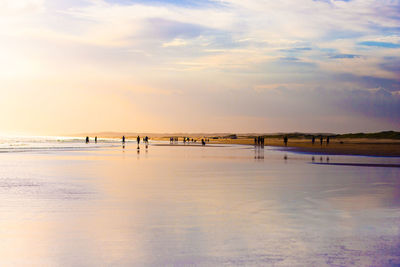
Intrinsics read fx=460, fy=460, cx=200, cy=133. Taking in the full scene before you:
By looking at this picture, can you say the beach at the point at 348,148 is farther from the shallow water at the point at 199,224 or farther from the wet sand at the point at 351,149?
the shallow water at the point at 199,224

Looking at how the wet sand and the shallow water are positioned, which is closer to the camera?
Result: the shallow water

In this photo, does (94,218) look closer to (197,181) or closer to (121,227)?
(121,227)

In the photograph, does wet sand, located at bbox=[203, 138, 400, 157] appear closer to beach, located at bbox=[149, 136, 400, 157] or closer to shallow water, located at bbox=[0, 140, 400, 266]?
beach, located at bbox=[149, 136, 400, 157]

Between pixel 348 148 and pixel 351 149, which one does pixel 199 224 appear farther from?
pixel 348 148

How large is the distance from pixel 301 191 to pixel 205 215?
532cm

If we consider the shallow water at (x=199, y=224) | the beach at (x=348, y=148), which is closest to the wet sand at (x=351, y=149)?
the beach at (x=348, y=148)

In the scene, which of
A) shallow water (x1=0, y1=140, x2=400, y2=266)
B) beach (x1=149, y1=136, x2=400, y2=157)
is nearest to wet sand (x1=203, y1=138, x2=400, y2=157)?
beach (x1=149, y1=136, x2=400, y2=157)

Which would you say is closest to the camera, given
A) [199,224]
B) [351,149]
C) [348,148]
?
[199,224]

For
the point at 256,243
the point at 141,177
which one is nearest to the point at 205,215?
the point at 256,243

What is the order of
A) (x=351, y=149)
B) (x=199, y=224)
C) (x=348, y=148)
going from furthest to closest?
(x=348, y=148) < (x=351, y=149) < (x=199, y=224)

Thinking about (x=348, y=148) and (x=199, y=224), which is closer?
(x=199, y=224)

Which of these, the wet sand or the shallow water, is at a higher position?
the shallow water

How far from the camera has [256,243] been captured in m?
7.66

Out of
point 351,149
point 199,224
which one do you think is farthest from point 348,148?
point 199,224
